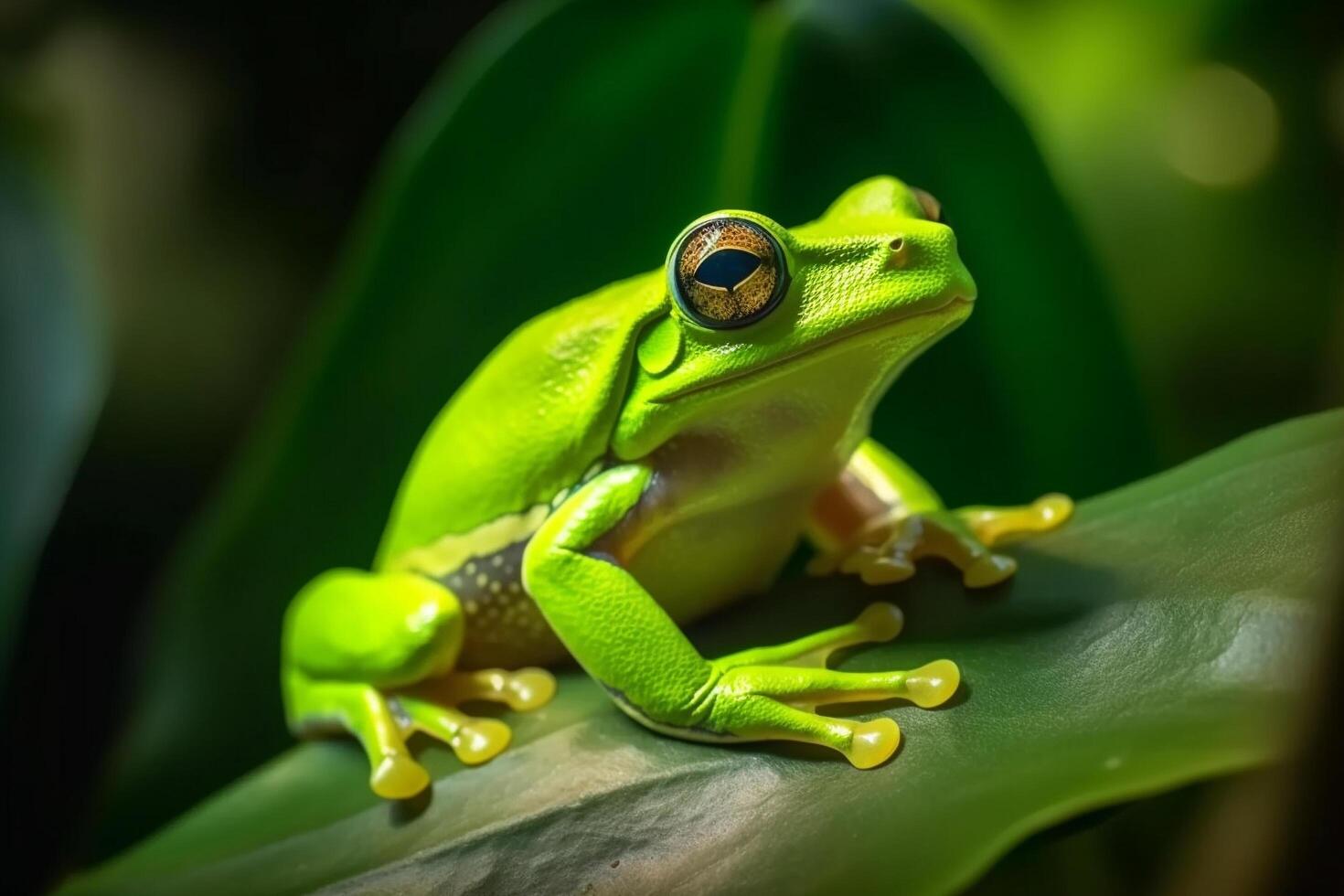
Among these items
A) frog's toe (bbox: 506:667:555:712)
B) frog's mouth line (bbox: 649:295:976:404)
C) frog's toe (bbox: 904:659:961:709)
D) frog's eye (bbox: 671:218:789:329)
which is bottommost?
frog's toe (bbox: 506:667:555:712)

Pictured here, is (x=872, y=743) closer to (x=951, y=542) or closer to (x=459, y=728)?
(x=951, y=542)

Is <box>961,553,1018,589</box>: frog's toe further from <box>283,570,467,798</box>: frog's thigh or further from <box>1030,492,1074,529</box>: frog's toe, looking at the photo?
<box>283,570,467,798</box>: frog's thigh

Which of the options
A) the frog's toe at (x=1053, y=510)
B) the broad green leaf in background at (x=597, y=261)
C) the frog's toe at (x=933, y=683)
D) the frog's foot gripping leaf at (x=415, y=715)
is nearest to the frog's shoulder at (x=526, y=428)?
the frog's foot gripping leaf at (x=415, y=715)

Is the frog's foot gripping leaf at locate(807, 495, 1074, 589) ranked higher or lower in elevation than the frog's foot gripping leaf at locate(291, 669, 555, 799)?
higher

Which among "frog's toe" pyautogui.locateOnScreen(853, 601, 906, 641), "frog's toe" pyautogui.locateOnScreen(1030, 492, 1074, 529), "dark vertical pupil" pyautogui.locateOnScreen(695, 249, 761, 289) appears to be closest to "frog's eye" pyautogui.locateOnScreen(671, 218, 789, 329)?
"dark vertical pupil" pyautogui.locateOnScreen(695, 249, 761, 289)

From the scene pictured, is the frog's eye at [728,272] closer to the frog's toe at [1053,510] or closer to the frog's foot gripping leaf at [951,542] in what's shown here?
the frog's foot gripping leaf at [951,542]

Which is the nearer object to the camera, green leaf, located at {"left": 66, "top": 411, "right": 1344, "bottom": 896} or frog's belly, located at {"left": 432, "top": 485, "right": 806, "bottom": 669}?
green leaf, located at {"left": 66, "top": 411, "right": 1344, "bottom": 896}

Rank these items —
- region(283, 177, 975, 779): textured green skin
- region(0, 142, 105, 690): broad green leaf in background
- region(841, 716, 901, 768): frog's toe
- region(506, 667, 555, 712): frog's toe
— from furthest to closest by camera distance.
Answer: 1. region(0, 142, 105, 690): broad green leaf in background
2. region(506, 667, 555, 712): frog's toe
3. region(283, 177, 975, 779): textured green skin
4. region(841, 716, 901, 768): frog's toe

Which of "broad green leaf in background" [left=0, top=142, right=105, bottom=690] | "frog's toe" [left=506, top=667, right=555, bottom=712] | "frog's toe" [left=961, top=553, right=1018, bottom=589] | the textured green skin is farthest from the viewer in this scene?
"broad green leaf in background" [left=0, top=142, right=105, bottom=690]
